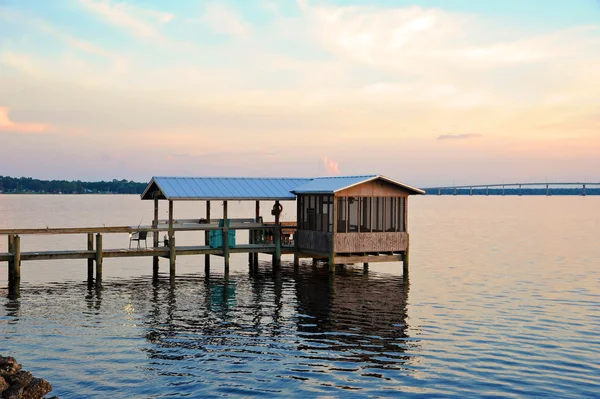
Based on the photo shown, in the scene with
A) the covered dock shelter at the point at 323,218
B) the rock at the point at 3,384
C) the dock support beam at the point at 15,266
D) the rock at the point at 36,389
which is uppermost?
the covered dock shelter at the point at 323,218

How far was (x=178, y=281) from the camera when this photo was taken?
3678 cm

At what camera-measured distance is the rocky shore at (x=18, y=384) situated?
1488 cm

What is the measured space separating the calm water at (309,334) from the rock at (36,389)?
55.2 inches

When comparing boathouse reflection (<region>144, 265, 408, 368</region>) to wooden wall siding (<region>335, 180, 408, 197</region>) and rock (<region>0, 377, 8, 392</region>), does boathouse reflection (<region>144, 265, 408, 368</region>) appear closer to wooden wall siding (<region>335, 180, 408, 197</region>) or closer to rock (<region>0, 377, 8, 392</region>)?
wooden wall siding (<region>335, 180, 408, 197</region>)

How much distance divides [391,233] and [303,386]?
19267mm

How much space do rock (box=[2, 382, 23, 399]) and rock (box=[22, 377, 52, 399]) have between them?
19 centimetres

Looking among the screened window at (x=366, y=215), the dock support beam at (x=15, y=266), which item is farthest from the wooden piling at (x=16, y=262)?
the screened window at (x=366, y=215)

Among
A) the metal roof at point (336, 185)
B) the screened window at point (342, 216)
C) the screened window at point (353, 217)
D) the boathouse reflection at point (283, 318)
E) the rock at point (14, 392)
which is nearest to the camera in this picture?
the rock at point (14, 392)

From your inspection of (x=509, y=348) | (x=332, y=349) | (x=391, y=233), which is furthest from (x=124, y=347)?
(x=391, y=233)

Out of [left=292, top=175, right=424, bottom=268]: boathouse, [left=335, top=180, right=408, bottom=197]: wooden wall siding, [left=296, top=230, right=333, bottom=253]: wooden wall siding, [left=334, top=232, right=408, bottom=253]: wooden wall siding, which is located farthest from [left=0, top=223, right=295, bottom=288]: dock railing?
[left=335, top=180, right=408, bottom=197]: wooden wall siding

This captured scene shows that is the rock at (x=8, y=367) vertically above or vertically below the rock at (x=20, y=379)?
above

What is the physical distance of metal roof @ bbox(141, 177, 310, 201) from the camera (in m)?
35.3

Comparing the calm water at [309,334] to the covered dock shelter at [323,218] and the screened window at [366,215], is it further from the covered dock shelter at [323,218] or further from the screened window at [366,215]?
the screened window at [366,215]

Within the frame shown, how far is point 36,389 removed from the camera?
50.6 ft
